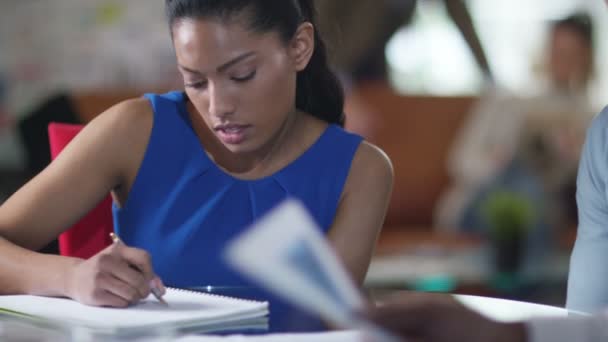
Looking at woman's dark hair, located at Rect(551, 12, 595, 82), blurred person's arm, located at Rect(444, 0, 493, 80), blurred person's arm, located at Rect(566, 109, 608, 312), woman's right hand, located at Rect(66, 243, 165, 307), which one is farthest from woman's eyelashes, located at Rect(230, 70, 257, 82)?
blurred person's arm, located at Rect(444, 0, 493, 80)

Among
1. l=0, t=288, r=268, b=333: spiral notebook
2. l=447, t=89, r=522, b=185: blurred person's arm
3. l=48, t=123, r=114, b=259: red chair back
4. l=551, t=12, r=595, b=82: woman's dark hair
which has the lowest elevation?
l=0, t=288, r=268, b=333: spiral notebook

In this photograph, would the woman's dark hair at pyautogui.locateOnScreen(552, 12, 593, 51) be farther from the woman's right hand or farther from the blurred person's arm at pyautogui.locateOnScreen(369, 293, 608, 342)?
the blurred person's arm at pyautogui.locateOnScreen(369, 293, 608, 342)

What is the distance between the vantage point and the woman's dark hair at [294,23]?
1.33 metres

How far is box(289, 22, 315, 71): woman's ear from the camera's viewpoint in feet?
4.71

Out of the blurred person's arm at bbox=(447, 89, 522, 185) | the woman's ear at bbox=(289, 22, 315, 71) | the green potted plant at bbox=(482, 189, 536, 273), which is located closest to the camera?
the woman's ear at bbox=(289, 22, 315, 71)

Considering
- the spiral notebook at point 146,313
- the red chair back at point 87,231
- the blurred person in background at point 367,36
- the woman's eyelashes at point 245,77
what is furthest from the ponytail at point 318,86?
the blurred person in background at point 367,36

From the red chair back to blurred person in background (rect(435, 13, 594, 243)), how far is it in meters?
2.32

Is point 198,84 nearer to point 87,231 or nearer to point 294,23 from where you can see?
point 294,23

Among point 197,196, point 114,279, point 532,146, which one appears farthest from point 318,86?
point 532,146

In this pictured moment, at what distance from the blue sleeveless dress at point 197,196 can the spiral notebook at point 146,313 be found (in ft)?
1.06

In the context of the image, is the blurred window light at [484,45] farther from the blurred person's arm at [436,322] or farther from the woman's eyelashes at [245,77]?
the blurred person's arm at [436,322]

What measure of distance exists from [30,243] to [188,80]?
0.31 m

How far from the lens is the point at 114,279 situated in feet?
3.53

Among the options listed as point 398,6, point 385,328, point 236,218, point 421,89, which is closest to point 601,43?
point 421,89
